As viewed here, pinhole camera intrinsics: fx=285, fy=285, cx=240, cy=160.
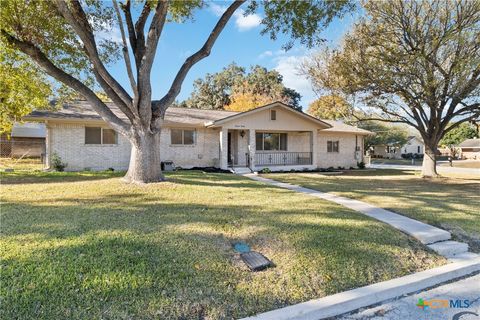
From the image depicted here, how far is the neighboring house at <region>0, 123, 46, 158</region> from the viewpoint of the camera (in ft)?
85.4

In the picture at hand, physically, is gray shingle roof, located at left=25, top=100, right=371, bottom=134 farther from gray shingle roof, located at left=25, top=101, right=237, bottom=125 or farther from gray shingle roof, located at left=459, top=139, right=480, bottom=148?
gray shingle roof, located at left=459, top=139, right=480, bottom=148

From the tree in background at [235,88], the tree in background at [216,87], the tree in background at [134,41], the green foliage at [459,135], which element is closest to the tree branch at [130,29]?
the tree in background at [134,41]

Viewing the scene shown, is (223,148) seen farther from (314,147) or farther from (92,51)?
(92,51)

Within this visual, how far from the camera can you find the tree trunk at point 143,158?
9.20 metres

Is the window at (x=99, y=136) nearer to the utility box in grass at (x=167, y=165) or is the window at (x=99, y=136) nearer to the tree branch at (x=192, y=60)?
the utility box in grass at (x=167, y=165)

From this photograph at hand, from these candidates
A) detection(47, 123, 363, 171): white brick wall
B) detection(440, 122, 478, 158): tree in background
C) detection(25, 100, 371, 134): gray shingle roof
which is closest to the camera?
detection(25, 100, 371, 134): gray shingle roof

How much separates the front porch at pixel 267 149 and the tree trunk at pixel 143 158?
7.41 meters

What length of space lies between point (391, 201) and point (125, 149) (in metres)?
12.9

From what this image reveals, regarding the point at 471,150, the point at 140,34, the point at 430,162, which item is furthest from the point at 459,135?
the point at 140,34

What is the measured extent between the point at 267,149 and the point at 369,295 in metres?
16.3

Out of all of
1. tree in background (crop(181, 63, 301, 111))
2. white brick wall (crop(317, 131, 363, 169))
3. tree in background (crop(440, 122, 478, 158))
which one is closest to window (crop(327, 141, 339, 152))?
white brick wall (crop(317, 131, 363, 169))

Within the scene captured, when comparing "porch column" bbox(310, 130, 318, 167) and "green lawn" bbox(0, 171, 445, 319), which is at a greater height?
"porch column" bbox(310, 130, 318, 167)

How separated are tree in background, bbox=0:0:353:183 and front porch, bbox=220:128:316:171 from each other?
23.7 ft

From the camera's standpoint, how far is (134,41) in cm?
978
